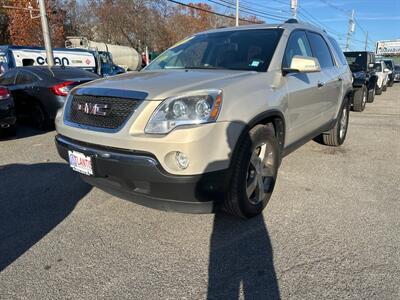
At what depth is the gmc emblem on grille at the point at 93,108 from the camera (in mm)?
2938

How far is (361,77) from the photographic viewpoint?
445 inches

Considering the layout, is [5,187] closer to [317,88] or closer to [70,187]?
[70,187]

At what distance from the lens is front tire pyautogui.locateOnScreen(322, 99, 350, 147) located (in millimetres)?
5769

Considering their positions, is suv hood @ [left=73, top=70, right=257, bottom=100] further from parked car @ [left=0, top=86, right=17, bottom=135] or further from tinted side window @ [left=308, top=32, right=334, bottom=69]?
parked car @ [left=0, top=86, right=17, bottom=135]

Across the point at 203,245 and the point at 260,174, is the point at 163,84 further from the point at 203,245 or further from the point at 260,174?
the point at 203,245

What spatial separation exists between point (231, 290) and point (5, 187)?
330cm

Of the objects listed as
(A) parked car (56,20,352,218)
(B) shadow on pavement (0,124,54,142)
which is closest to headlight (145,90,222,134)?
(A) parked car (56,20,352,218)

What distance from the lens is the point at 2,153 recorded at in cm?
597

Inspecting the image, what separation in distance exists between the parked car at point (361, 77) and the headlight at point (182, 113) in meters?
9.48

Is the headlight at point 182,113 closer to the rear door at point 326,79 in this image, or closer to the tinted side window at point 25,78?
the rear door at point 326,79

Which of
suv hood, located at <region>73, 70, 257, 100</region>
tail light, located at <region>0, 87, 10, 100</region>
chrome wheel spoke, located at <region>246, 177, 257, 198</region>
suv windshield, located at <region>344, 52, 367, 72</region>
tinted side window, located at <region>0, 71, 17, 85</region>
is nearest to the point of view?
suv hood, located at <region>73, 70, 257, 100</region>

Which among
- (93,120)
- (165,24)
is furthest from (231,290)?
(165,24)

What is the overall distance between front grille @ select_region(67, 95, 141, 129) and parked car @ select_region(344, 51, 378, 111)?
9650 millimetres

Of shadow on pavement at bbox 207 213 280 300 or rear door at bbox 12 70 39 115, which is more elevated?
rear door at bbox 12 70 39 115
